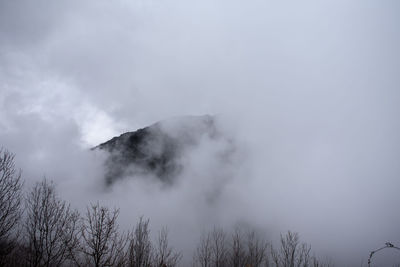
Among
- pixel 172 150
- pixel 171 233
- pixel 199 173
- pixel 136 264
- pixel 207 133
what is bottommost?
pixel 136 264

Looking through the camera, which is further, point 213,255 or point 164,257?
point 213,255

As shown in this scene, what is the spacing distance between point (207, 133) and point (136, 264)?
66.3 m

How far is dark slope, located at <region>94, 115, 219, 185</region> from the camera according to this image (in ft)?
241

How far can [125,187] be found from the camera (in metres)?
63.7

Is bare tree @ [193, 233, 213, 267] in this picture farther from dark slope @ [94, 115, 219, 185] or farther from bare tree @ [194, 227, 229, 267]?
dark slope @ [94, 115, 219, 185]

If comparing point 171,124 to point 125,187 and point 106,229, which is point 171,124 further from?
point 106,229

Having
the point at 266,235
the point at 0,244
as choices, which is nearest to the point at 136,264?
the point at 0,244

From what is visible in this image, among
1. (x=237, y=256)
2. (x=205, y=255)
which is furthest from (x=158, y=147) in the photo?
(x=237, y=256)

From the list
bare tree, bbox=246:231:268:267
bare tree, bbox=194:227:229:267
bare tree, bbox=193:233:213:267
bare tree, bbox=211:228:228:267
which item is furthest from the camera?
bare tree, bbox=211:228:228:267

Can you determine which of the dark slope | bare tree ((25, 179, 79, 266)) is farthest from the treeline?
the dark slope

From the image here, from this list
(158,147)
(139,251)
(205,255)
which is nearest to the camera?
(139,251)

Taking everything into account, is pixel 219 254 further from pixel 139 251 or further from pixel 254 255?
pixel 139 251

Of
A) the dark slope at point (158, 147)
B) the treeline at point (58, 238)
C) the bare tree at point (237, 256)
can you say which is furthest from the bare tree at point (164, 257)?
the dark slope at point (158, 147)

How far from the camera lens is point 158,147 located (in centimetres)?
8244
